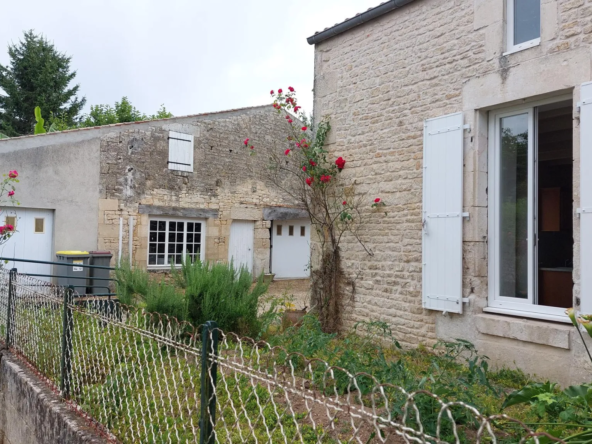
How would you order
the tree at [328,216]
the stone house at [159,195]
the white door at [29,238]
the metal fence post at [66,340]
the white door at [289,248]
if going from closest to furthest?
1. the metal fence post at [66,340]
2. the tree at [328,216]
3. the white door at [29,238]
4. the stone house at [159,195]
5. the white door at [289,248]

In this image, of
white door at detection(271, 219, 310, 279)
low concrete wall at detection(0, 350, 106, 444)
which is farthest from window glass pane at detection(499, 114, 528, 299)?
white door at detection(271, 219, 310, 279)

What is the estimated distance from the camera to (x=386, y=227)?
6020 millimetres

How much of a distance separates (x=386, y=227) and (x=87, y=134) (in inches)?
281

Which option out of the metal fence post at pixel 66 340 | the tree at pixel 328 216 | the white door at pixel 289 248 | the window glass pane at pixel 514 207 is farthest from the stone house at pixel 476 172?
the white door at pixel 289 248

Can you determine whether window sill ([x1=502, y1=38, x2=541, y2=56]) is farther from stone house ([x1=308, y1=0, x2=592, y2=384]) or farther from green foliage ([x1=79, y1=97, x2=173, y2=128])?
green foliage ([x1=79, y1=97, x2=173, y2=128])

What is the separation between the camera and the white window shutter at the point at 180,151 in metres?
Answer: 11.6

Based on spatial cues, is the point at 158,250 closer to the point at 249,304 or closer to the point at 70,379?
the point at 249,304

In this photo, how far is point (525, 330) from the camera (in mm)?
4516

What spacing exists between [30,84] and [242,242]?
15148mm

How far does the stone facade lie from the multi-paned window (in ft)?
0.83

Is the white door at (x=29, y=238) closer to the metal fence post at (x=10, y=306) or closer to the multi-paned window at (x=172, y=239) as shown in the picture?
the multi-paned window at (x=172, y=239)

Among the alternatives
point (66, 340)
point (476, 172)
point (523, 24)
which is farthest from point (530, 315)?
point (66, 340)

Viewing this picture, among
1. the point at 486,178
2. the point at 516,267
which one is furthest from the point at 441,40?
the point at 516,267

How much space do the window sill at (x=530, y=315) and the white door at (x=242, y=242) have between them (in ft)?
28.1
